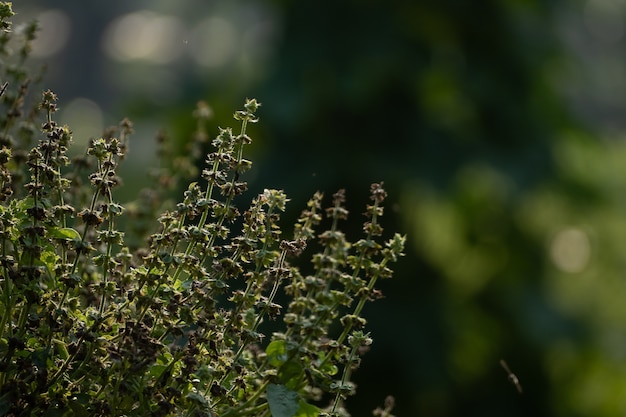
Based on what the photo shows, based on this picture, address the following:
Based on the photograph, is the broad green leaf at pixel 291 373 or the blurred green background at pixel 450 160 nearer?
the broad green leaf at pixel 291 373

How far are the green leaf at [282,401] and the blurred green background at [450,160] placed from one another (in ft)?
15.0

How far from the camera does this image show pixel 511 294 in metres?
6.86

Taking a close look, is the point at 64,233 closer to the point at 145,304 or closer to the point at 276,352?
the point at 145,304

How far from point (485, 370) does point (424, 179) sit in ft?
4.24

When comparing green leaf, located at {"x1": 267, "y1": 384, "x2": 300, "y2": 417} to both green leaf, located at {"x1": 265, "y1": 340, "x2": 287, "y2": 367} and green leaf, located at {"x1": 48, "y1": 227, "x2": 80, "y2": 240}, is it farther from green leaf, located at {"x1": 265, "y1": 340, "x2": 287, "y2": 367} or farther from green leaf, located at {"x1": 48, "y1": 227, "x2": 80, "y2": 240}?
green leaf, located at {"x1": 48, "y1": 227, "x2": 80, "y2": 240}

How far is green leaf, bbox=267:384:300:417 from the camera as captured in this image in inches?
54.2

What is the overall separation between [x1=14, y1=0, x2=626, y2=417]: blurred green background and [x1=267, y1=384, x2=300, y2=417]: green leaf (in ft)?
15.0

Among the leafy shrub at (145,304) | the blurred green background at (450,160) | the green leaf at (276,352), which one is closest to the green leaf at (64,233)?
the leafy shrub at (145,304)

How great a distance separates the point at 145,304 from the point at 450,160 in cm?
524

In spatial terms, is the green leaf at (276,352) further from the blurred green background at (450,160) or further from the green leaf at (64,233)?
the blurred green background at (450,160)

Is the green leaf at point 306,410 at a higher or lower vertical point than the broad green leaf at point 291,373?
lower

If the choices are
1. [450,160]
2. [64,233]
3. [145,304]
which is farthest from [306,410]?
[450,160]

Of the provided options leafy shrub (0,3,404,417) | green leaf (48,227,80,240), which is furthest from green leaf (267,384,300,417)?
green leaf (48,227,80,240)

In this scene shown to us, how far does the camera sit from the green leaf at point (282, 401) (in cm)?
138
